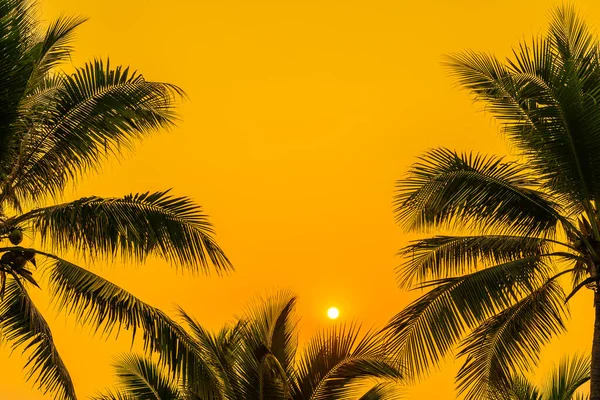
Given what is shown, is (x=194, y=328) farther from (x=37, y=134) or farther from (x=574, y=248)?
(x=574, y=248)

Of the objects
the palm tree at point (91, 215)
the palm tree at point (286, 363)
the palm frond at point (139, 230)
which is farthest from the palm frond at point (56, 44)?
the palm tree at point (286, 363)

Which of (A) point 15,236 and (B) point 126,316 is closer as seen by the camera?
(A) point 15,236

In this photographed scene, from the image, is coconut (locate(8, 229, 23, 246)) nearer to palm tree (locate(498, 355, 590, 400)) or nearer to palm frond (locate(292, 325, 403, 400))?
palm frond (locate(292, 325, 403, 400))

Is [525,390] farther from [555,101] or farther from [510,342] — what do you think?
[555,101]

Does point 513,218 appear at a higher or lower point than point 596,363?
higher

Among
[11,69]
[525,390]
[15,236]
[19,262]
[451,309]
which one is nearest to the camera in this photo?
[11,69]

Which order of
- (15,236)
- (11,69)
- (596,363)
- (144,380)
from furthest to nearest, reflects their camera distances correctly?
(144,380) → (596,363) → (15,236) → (11,69)

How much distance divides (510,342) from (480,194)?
2.27m

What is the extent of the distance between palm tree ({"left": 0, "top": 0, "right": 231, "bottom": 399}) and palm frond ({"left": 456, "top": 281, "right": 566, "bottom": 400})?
4124 millimetres

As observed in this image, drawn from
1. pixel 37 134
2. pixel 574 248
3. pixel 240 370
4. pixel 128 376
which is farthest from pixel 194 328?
pixel 574 248

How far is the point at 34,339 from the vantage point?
1210 centimetres

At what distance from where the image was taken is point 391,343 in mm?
13422

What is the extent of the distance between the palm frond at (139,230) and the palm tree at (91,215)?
0.5 inches

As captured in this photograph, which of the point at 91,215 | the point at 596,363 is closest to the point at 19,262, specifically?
the point at 91,215
